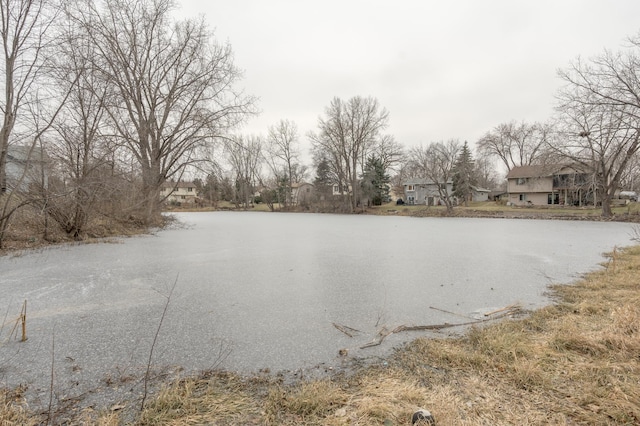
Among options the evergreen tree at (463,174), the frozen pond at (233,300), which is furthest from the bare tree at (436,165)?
the frozen pond at (233,300)

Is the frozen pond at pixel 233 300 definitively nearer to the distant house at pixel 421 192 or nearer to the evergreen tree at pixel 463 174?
the evergreen tree at pixel 463 174

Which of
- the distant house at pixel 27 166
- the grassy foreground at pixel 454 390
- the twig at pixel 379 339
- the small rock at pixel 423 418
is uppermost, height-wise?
the distant house at pixel 27 166

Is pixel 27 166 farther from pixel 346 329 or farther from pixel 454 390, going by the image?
pixel 454 390

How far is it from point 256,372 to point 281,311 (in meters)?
1.34

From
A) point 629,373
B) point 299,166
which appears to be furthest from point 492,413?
point 299,166

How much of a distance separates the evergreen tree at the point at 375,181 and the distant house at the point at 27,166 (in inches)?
1106

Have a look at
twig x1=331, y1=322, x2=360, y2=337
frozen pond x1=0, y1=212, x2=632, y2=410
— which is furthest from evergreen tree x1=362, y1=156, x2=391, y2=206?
twig x1=331, y1=322, x2=360, y2=337

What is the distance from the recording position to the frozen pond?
2.43 metres

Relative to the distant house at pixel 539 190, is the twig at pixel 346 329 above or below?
below

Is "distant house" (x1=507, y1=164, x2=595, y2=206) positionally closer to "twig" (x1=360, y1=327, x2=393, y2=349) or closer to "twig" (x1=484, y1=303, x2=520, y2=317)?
"twig" (x1=484, y1=303, x2=520, y2=317)

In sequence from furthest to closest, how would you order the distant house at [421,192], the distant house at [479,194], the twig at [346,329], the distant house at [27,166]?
the distant house at [479,194]
the distant house at [421,192]
the distant house at [27,166]
the twig at [346,329]

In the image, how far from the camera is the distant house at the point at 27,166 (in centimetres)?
724

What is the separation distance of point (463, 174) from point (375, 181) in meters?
9.18

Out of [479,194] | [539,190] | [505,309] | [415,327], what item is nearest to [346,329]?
[415,327]
